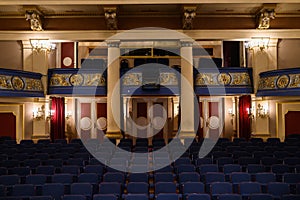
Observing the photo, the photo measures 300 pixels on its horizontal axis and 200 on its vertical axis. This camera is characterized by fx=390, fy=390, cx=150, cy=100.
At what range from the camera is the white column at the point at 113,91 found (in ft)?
47.7

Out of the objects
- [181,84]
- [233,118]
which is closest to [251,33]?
[181,84]

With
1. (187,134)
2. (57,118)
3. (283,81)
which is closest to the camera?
(283,81)

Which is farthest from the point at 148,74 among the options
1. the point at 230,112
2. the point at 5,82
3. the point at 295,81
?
the point at 295,81

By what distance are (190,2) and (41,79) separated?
630cm

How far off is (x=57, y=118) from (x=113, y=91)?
3361mm

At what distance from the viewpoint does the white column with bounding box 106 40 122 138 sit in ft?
47.7

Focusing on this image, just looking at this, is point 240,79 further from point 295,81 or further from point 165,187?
point 165,187

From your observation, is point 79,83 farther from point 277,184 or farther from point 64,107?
point 277,184

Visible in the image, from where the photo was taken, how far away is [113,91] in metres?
14.7

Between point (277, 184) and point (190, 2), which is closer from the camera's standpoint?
point (277, 184)

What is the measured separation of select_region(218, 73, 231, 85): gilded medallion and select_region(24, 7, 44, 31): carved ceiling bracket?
7.02 m

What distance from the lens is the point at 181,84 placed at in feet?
48.5

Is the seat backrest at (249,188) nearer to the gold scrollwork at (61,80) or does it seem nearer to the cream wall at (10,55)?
the gold scrollwork at (61,80)

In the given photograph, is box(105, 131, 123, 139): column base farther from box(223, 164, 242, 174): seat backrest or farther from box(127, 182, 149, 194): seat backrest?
box(127, 182, 149, 194): seat backrest
